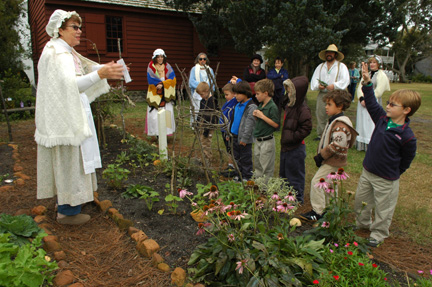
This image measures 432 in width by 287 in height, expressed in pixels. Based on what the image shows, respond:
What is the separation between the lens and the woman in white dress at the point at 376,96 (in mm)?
6008

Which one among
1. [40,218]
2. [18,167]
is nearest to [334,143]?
[40,218]

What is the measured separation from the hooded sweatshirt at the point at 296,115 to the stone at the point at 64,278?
103 inches

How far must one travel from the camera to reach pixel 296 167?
12.8ft

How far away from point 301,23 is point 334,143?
6.61 m

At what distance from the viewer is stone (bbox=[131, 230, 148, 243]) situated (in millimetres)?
2814

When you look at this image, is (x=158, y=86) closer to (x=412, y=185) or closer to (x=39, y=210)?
(x=39, y=210)

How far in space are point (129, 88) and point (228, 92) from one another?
32.5ft

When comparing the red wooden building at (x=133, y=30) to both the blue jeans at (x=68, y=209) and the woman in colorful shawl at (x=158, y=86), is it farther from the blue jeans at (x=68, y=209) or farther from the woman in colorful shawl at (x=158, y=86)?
the blue jeans at (x=68, y=209)

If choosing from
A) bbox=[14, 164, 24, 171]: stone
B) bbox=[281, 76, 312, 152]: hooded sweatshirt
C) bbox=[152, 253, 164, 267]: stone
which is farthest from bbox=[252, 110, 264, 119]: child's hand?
bbox=[14, 164, 24, 171]: stone

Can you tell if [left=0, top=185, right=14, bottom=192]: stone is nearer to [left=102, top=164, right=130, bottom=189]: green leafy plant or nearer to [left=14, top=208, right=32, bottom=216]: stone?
[left=14, top=208, right=32, bottom=216]: stone

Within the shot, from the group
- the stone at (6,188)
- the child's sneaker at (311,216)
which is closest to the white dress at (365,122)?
the child's sneaker at (311,216)

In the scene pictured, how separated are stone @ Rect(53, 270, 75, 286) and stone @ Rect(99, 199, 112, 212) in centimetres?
114

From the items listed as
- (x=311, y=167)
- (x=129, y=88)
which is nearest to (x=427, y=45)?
(x=129, y=88)

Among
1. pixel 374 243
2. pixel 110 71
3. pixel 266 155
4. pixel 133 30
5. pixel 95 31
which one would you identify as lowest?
pixel 374 243
